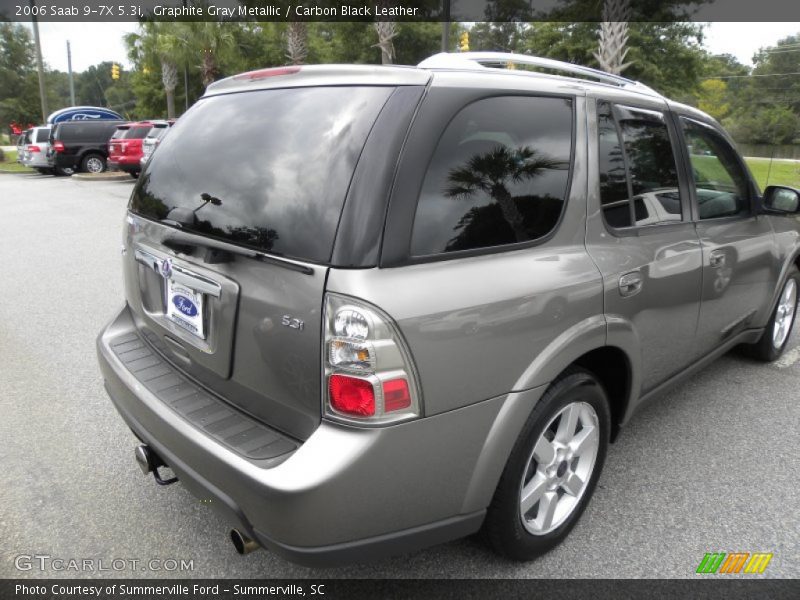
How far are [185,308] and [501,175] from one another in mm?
1208

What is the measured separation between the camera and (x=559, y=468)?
237 cm

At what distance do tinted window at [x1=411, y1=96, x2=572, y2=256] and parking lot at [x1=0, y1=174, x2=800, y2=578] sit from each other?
1.24m

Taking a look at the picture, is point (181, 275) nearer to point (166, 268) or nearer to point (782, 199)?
point (166, 268)

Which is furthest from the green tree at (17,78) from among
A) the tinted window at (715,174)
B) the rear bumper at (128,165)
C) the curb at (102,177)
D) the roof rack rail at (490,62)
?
the tinted window at (715,174)

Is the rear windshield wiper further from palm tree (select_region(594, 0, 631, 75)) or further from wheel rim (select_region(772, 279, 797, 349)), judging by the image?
palm tree (select_region(594, 0, 631, 75))

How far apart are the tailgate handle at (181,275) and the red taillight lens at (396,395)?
0.67 metres

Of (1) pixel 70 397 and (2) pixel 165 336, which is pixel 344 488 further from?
(1) pixel 70 397

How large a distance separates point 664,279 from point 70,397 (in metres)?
3.46

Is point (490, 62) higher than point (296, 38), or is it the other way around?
point (296, 38)

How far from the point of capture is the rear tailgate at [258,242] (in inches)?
70.3

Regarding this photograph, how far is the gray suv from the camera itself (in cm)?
173

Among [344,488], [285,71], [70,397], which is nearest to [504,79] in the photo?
[285,71]

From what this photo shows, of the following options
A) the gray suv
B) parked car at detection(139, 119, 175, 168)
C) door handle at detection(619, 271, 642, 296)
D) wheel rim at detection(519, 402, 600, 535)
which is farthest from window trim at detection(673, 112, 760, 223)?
parked car at detection(139, 119, 175, 168)
